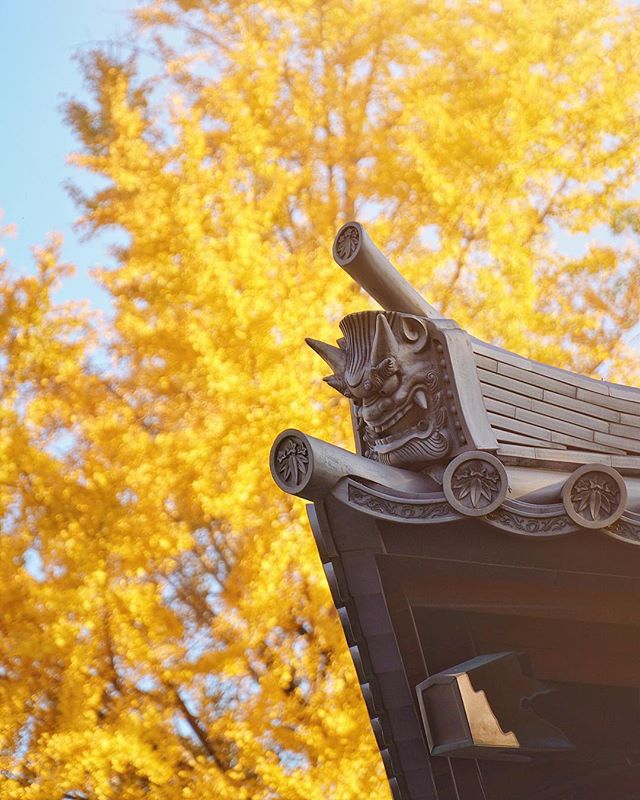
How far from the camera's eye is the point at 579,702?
326 centimetres

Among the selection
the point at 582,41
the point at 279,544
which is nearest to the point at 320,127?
the point at 582,41

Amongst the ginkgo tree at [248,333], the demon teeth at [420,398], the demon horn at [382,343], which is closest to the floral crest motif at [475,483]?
the demon teeth at [420,398]

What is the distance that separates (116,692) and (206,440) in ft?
6.12

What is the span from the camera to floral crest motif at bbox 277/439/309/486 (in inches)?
108

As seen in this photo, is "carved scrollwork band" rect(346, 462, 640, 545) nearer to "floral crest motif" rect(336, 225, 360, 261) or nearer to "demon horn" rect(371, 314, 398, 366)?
"demon horn" rect(371, 314, 398, 366)

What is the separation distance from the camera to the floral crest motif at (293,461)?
2752 millimetres

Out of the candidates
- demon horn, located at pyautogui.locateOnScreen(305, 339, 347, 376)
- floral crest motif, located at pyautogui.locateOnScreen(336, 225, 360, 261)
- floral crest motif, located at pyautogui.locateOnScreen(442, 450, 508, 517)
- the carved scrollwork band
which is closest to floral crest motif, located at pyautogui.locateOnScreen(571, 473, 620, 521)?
the carved scrollwork band

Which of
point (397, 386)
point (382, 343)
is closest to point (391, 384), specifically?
point (397, 386)

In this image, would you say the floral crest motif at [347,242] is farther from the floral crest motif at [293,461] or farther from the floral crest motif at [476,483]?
the floral crest motif at [476,483]

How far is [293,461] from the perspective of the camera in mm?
2777

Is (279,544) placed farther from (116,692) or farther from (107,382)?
(107,382)

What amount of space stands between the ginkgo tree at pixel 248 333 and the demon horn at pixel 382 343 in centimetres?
299

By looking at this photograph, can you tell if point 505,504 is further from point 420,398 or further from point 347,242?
point 347,242

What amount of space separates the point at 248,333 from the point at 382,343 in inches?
132
